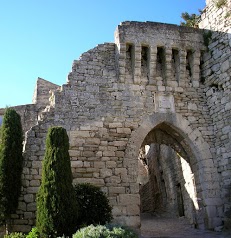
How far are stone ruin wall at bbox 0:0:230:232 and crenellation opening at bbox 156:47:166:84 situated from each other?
0.03 meters

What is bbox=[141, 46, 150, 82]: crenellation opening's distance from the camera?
28.7ft

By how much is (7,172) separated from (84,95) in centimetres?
270

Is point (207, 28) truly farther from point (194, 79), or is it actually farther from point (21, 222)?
point (21, 222)

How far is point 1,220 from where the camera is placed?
20.8 ft

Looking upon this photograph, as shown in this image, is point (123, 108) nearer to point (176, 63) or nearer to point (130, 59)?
point (130, 59)

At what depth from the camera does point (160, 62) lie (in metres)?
9.09

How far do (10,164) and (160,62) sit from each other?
4.97m

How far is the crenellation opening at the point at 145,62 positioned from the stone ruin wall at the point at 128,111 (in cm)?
3

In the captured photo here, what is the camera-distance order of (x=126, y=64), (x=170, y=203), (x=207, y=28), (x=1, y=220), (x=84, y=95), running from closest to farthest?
1. (x=1, y=220)
2. (x=84, y=95)
3. (x=126, y=64)
4. (x=207, y=28)
5. (x=170, y=203)

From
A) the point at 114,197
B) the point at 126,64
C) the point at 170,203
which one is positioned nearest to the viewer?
the point at 114,197

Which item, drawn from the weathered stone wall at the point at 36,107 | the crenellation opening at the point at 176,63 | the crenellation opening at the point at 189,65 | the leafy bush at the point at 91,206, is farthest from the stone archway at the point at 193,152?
the weathered stone wall at the point at 36,107

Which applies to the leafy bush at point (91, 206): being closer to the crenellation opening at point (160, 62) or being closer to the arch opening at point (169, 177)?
the arch opening at point (169, 177)

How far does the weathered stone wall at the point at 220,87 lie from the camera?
26.3 ft

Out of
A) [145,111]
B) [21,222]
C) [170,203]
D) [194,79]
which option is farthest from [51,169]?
[170,203]
